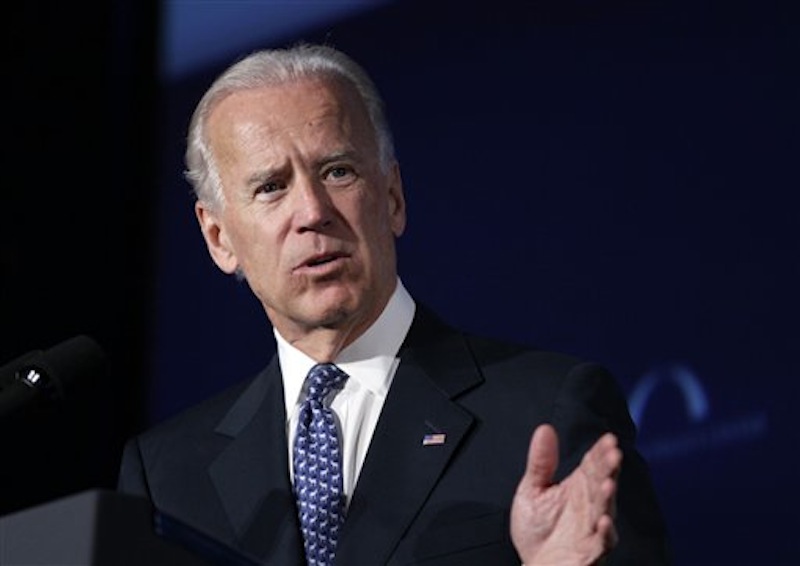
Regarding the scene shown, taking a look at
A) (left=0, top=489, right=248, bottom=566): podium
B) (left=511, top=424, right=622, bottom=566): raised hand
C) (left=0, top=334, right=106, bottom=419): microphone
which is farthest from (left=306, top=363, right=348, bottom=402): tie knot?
(left=0, top=489, right=248, bottom=566): podium

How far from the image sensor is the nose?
252 centimetres

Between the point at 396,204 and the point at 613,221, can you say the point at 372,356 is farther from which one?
the point at 613,221

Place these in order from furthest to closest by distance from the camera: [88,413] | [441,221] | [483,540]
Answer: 1. [88,413]
2. [441,221]
3. [483,540]

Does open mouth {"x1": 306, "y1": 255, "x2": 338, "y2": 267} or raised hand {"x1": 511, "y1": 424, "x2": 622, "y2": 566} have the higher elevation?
open mouth {"x1": 306, "y1": 255, "x2": 338, "y2": 267}

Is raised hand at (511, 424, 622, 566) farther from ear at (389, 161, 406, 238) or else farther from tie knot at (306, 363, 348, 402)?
ear at (389, 161, 406, 238)

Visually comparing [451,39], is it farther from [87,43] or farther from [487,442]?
[487,442]

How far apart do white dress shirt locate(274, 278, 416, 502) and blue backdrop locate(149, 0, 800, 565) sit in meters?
0.81

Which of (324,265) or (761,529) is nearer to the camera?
(324,265)

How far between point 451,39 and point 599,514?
6.57 ft

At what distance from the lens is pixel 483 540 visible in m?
2.27

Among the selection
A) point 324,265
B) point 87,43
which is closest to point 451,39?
point 87,43

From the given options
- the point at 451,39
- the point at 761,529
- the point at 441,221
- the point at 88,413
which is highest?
→ the point at 451,39

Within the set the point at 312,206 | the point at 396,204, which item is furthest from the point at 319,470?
the point at 396,204

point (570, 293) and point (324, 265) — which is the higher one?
point (324, 265)
